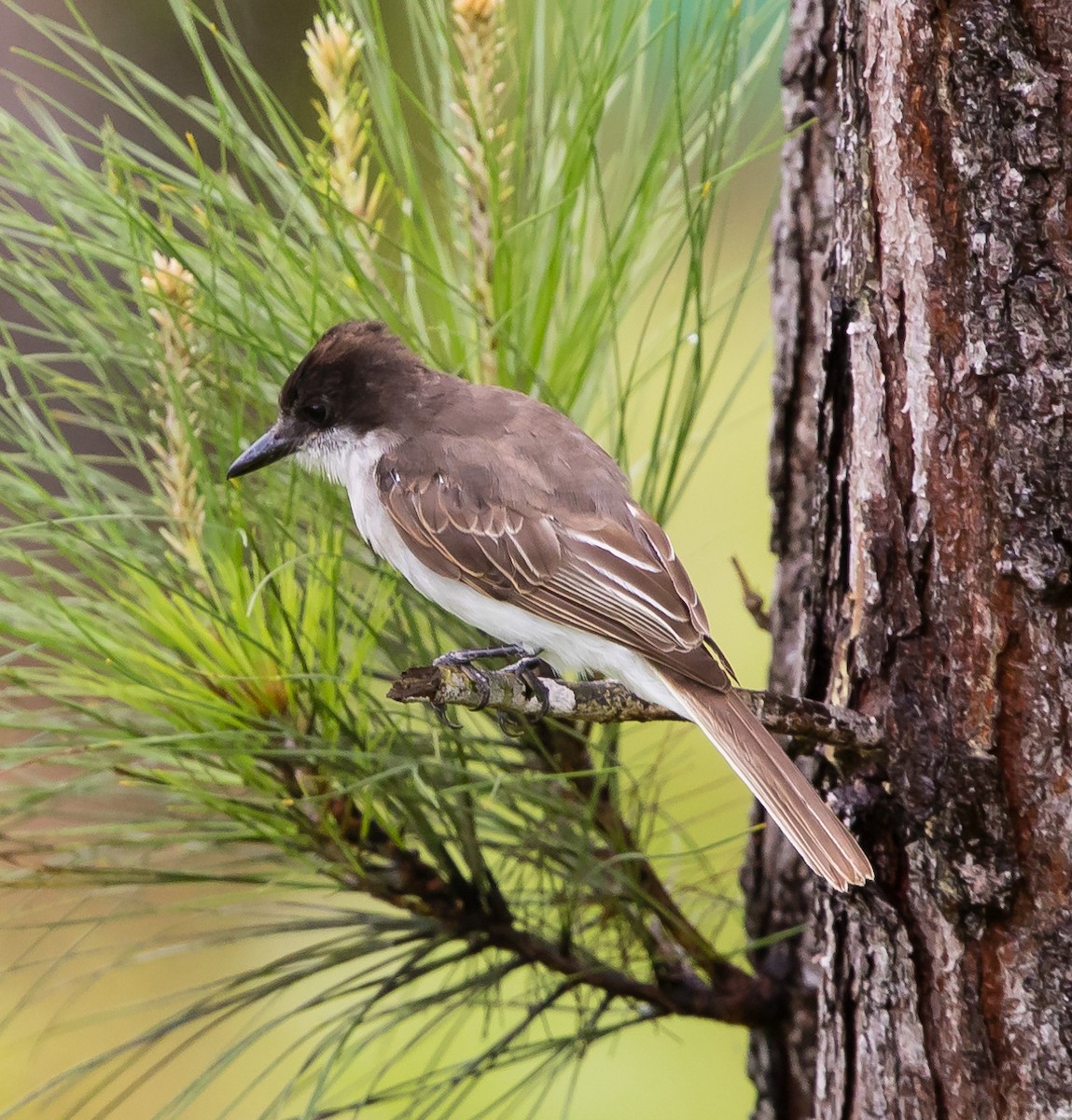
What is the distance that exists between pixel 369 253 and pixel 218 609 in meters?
0.32

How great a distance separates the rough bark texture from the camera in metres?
0.95

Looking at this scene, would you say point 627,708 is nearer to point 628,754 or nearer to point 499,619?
point 499,619

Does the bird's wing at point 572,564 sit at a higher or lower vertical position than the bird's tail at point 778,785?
higher

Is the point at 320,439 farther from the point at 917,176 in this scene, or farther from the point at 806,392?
the point at 917,176

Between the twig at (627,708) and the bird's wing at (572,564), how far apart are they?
23 centimetres

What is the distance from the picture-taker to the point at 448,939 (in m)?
1.18

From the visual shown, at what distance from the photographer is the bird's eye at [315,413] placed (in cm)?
135

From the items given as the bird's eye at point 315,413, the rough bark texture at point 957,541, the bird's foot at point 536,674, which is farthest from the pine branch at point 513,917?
the bird's eye at point 315,413

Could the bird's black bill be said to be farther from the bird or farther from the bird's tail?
the bird's tail

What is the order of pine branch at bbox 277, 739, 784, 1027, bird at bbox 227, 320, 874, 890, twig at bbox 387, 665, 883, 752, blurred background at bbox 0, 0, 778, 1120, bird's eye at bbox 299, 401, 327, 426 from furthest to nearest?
blurred background at bbox 0, 0, 778, 1120, bird's eye at bbox 299, 401, 327, 426, bird at bbox 227, 320, 874, 890, pine branch at bbox 277, 739, 784, 1027, twig at bbox 387, 665, 883, 752

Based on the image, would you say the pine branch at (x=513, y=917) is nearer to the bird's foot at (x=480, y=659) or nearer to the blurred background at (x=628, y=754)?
the bird's foot at (x=480, y=659)

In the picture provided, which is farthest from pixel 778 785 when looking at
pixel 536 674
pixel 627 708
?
pixel 536 674

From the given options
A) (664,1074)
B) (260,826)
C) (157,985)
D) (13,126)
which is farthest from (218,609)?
(157,985)

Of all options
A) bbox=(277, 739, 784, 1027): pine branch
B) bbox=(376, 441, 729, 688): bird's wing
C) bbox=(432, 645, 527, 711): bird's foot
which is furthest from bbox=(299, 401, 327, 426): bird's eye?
bbox=(277, 739, 784, 1027): pine branch
